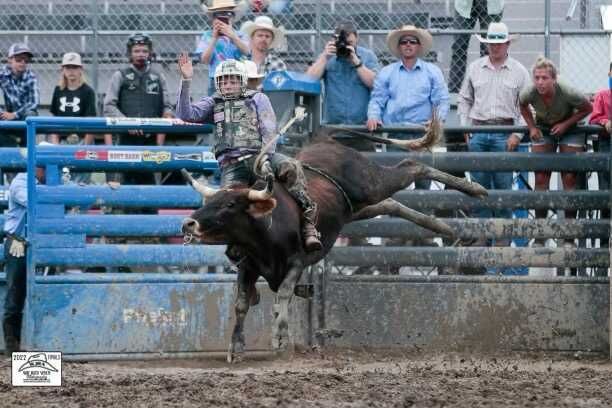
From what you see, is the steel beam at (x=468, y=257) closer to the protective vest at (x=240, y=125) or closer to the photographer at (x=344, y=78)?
the photographer at (x=344, y=78)

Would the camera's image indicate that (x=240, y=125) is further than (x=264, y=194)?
Yes

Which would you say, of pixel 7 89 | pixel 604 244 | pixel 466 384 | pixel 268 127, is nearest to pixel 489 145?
pixel 604 244

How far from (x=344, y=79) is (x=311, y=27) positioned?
1.80m

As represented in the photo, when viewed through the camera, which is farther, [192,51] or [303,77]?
[192,51]

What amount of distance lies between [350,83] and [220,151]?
202 cm

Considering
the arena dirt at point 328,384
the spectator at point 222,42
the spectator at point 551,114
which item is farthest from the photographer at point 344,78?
the arena dirt at point 328,384

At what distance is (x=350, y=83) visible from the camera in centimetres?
1034

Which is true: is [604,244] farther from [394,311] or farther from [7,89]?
[7,89]

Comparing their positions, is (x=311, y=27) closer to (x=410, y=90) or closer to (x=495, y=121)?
(x=410, y=90)

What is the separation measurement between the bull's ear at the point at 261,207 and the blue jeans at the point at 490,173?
2590 millimetres

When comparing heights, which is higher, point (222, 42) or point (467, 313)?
point (222, 42)

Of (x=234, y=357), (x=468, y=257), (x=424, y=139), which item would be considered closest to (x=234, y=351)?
(x=234, y=357)

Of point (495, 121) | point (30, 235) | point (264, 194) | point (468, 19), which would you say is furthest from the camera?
→ point (468, 19)

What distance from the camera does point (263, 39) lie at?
10516mm
